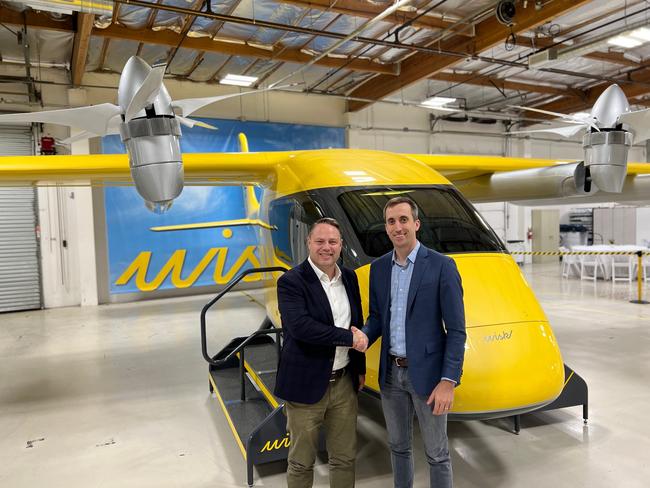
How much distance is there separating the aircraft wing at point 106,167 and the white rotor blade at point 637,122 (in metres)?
3.81

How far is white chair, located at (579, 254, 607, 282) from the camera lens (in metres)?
13.3

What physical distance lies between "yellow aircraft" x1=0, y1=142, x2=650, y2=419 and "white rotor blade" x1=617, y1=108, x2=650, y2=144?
0.76 meters

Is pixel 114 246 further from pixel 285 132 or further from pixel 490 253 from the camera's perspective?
pixel 490 253

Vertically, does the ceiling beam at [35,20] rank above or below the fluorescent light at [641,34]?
above

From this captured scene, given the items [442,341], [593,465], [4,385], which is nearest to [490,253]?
[442,341]

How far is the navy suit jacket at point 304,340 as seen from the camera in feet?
7.72

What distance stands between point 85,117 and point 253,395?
3.07 m

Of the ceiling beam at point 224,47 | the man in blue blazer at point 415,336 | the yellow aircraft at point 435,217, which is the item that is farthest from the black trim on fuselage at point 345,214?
the ceiling beam at point 224,47

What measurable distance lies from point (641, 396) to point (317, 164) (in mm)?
4206

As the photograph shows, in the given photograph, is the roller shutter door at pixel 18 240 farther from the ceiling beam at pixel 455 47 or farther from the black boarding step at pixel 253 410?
the ceiling beam at pixel 455 47

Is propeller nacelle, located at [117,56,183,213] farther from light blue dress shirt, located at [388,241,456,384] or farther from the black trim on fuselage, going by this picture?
light blue dress shirt, located at [388,241,456,384]

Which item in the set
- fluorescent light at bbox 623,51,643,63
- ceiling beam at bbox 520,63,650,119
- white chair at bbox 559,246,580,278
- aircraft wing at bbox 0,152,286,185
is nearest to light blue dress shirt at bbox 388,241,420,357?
aircraft wing at bbox 0,152,286,185

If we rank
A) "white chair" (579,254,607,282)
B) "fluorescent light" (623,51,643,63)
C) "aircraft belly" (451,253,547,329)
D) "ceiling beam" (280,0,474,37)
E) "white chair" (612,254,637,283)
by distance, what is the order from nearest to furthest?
"aircraft belly" (451,253,547,329) < "ceiling beam" (280,0,474,37) < "fluorescent light" (623,51,643,63) < "white chair" (612,254,637,283) < "white chair" (579,254,607,282)

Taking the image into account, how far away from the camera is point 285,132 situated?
13453 millimetres
